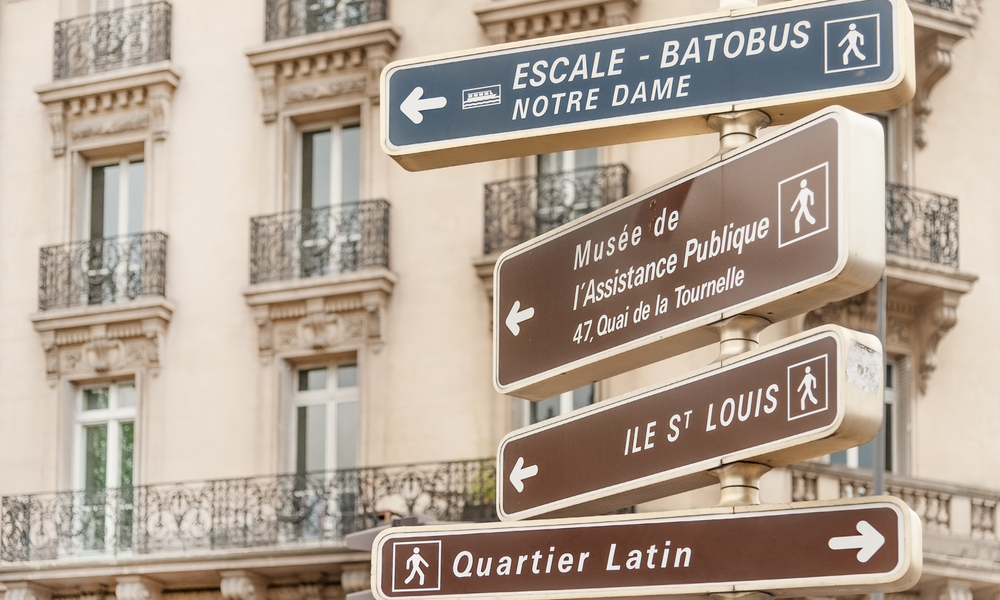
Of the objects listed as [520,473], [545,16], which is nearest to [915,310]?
[545,16]

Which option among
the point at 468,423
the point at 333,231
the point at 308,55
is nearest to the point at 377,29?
the point at 308,55

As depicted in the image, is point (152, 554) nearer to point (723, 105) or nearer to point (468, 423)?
point (468, 423)

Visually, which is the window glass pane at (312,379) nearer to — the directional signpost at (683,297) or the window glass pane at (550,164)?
the window glass pane at (550,164)

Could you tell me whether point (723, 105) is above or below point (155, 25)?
below

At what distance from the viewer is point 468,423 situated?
19047 millimetres

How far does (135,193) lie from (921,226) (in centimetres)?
999

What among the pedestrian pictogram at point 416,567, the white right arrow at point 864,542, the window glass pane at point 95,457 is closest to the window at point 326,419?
the window glass pane at point 95,457

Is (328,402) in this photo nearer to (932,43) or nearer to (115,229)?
(115,229)

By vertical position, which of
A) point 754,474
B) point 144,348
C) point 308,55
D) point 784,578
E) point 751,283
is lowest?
point 784,578

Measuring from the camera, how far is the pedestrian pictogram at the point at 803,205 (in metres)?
3.91

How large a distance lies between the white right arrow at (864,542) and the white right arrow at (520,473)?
107 cm

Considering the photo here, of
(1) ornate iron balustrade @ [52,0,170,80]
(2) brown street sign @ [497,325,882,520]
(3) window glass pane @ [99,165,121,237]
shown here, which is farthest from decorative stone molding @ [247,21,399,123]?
(2) brown street sign @ [497,325,882,520]

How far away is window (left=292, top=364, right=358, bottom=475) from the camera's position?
1988 cm

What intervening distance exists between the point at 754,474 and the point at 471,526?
81 centimetres
